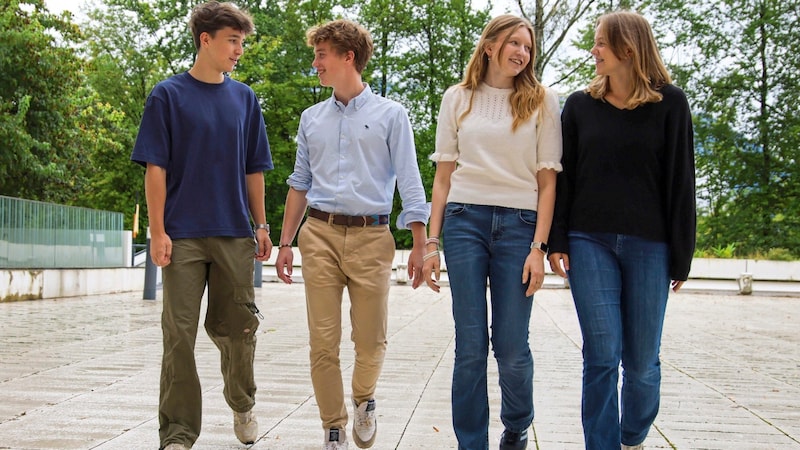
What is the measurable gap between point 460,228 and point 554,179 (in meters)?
0.46

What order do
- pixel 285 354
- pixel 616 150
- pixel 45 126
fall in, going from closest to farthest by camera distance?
1. pixel 616 150
2. pixel 285 354
3. pixel 45 126

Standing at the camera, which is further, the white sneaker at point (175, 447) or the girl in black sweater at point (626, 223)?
the white sneaker at point (175, 447)

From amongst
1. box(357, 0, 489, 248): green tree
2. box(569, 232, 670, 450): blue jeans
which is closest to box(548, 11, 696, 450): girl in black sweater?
box(569, 232, 670, 450): blue jeans

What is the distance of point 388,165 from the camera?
16.2ft

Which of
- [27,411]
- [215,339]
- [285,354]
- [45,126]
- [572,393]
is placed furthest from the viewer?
[45,126]

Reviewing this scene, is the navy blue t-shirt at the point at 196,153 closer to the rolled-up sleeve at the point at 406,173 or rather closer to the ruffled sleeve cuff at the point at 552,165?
the rolled-up sleeve at the point at 406,173

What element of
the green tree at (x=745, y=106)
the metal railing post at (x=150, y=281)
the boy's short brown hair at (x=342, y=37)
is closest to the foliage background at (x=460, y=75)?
the green tree at (x=745, y=106)

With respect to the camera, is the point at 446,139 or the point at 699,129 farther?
the point at 699,129

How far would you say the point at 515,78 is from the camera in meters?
4.50

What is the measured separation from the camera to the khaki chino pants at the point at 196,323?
4.48m

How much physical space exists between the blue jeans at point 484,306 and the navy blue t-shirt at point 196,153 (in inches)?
42.8

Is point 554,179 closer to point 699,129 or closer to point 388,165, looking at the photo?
point 388,165

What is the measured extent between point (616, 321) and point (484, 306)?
57 cm

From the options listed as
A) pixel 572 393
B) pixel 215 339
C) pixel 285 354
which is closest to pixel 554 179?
pixel 215 339
